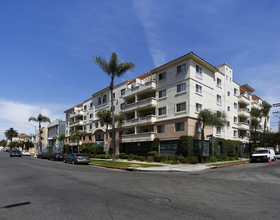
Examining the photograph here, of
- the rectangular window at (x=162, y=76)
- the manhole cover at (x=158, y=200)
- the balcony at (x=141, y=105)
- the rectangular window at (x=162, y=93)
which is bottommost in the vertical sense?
the manhole cover at (x=158, y=200)

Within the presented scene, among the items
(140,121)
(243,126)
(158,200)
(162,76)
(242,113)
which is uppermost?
(162,76)

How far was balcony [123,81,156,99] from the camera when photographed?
117 ft

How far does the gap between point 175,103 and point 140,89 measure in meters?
7.85

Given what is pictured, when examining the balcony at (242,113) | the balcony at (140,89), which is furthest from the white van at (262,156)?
the balcony at (140,89)

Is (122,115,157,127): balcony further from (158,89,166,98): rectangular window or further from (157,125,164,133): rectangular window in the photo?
(158,89,166,98): rectangular window

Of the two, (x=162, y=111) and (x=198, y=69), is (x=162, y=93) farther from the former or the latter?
(x=198, y=69)

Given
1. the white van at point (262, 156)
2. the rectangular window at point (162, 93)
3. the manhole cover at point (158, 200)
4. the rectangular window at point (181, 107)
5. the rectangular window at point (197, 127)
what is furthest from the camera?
the rectangular window at point (162, 93)

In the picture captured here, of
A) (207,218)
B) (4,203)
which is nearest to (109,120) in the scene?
(4,203)

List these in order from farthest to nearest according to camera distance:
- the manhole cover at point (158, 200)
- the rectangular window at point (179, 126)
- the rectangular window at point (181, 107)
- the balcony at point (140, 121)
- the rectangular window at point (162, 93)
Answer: the balcony at point (140, 121) < the rectangular window at point (162, 93) < the rectangular window at point (181, 107) < the rectangular window at point (179, 126) < the manhole cover at point (158, 200)

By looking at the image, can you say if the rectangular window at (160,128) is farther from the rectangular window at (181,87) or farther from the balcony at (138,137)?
the rectangular window at (181,87)

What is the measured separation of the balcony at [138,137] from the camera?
34.2 metres

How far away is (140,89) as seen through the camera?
1483 inches

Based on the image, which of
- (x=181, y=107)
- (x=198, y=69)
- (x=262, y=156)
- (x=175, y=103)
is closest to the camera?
(x=262, y=156)

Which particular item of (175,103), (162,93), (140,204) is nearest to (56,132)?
(162,93)
